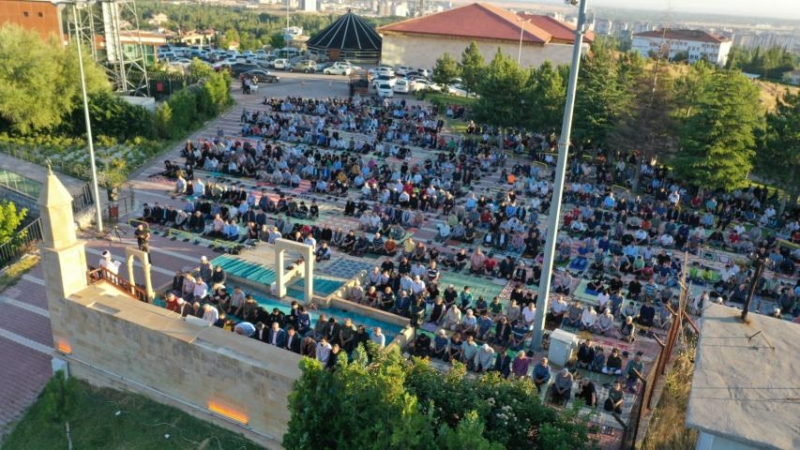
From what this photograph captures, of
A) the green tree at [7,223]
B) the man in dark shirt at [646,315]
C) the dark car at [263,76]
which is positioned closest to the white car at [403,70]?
the dark car at [263,76]

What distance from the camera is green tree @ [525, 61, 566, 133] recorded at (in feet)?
110

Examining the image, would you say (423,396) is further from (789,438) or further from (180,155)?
Answer: (180,155)

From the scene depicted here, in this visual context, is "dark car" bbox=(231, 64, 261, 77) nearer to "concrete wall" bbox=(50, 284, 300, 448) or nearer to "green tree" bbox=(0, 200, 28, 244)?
"green tree" bbox=(0, 200, 28, 244)

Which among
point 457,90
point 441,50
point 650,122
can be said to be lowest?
point 457,90

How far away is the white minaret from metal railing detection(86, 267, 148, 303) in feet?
1.50

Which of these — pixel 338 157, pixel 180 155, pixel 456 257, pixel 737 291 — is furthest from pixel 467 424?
pixel 180 155

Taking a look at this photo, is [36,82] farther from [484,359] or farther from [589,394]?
[589,394]

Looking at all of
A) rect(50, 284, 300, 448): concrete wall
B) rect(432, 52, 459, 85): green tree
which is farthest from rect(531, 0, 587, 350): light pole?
rect(432, 52, 459, 85): green tree

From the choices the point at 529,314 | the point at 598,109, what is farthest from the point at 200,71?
the point at 529,314

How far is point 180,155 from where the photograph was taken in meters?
31.6

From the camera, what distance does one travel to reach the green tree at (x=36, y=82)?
30.8 metres

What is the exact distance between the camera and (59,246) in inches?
532

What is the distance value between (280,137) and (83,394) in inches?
865

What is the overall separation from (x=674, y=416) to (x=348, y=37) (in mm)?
63270
